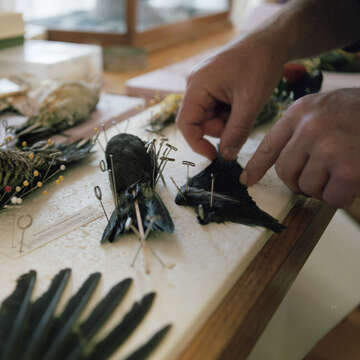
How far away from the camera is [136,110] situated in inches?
46.1

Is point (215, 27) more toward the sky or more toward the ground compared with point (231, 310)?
more toward the ground

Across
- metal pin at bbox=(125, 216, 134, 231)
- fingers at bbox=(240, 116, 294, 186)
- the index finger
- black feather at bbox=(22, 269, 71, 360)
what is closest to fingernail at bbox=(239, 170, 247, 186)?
fingers at bbox=(240, 116, 294, 186)

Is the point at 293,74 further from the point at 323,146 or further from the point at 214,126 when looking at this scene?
the point at 323,146

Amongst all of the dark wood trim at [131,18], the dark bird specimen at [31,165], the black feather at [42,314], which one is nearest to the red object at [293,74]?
the dark bird specimen at [31,165]

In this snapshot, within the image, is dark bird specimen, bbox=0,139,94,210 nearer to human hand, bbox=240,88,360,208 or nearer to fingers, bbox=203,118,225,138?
fingers, bbox=203,118,225,138

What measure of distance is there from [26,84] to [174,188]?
0.82 meters

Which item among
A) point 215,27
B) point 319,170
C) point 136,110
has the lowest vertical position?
point 215,27

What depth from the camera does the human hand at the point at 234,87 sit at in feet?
2.27

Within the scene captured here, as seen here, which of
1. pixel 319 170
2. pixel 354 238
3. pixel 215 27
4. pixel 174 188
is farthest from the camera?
pixel 215 27

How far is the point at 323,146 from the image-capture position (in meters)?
0.53

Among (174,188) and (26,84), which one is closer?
(174,188)

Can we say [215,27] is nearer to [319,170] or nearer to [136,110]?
[136,110]

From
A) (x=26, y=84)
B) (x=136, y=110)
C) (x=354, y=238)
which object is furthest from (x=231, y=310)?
(x=26, y=84)

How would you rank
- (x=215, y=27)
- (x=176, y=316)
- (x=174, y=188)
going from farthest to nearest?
(x=215, y=27)
(x=174, y=188)
(x=176, y=316)
